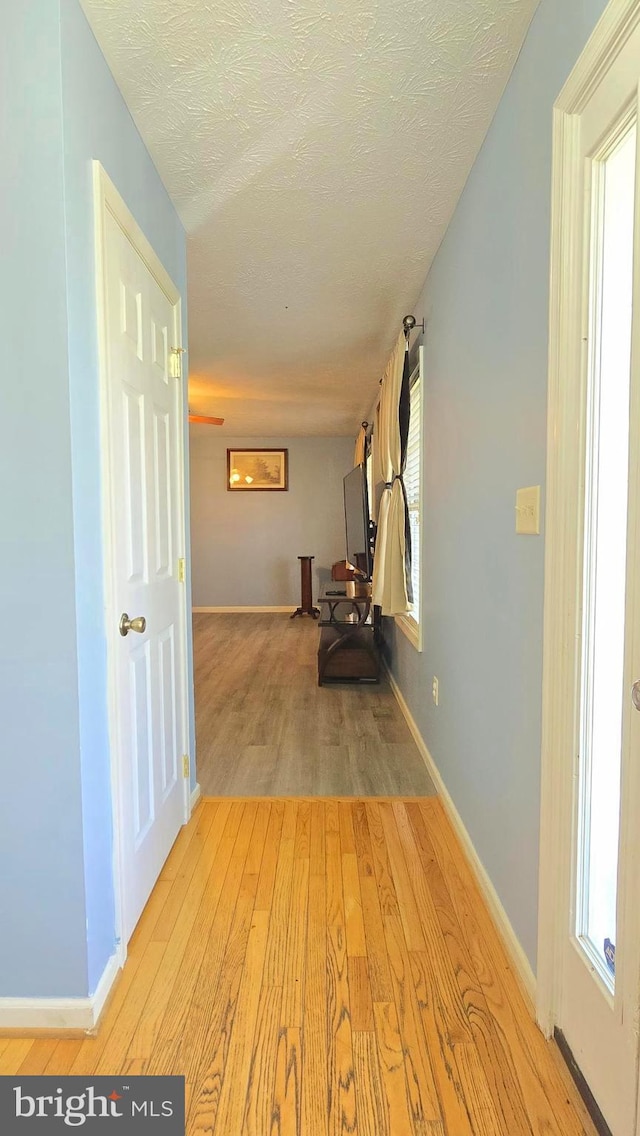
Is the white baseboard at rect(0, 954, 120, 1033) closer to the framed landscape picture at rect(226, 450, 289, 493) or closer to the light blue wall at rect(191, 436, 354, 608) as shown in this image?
the light blue wall at rect(191, 436, 354, 608)

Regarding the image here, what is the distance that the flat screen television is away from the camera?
441cm

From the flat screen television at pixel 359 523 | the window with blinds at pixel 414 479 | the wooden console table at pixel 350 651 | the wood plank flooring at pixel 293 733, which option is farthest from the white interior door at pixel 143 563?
the flat screen television at pixel 359 523

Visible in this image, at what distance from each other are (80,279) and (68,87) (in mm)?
377

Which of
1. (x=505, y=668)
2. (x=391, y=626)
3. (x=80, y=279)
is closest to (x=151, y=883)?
(x=505, y=668)

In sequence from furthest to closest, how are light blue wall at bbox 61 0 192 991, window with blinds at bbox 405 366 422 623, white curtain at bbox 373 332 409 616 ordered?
white curtain at bbox 373 332 409 616 < window with blinds at bbox 405 366 422 623 < light blue wall at bbox 61 0 192 991

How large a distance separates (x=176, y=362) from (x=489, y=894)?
6.67ft

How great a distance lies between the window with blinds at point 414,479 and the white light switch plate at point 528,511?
62.5 inches

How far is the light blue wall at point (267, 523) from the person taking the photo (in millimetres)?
7383

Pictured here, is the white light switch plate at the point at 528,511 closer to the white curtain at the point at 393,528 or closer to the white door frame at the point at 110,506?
the white door frame at the point at 110,506

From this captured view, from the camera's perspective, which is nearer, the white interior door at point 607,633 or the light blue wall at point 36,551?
the white interior door at point 607,633

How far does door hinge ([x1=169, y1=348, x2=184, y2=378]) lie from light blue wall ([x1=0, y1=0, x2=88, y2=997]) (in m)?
0.89

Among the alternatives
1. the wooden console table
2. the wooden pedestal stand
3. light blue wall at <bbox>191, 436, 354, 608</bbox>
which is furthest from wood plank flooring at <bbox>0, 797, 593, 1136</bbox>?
light blue wall at <bbox>191, 436, 354, 608</bbox>

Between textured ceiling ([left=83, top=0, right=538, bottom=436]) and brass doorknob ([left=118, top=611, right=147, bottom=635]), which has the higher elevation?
textured ceiling ([left=83, top=0, right=538, bottom=436])

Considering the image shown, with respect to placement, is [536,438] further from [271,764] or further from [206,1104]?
[271,764]
